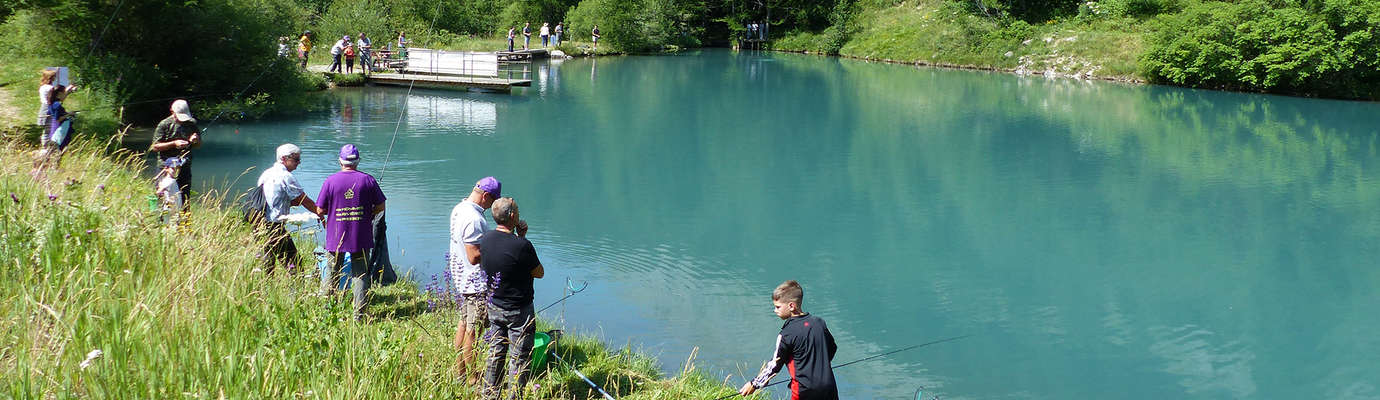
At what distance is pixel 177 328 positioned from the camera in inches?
174

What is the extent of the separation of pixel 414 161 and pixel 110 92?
499 centimetres

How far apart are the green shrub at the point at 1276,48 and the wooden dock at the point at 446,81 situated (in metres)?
21.6

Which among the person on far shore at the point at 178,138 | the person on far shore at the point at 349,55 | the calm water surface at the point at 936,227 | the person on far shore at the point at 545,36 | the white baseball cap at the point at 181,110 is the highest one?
the person on far shore at the point at 545,36

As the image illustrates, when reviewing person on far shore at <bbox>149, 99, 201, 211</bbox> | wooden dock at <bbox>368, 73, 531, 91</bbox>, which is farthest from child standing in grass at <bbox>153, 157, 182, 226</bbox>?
wooden dock at <bbox>368, 73, 531, 91</bbox>

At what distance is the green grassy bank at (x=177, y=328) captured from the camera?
3.88 metres

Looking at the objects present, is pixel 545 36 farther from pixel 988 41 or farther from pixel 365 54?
pixel 365 54

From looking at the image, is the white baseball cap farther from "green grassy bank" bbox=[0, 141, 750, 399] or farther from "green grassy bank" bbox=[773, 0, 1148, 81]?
"green grassy bank" bbox=[773, 0, 1148, 81]

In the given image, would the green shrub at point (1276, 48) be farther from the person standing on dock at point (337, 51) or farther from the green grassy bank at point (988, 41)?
the person standing on dock at point (337, 51)

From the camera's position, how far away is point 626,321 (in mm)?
8938

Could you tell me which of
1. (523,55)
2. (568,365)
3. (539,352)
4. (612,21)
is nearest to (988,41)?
(612,21)

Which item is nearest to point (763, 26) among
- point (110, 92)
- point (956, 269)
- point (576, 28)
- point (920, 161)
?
point (576, 28)

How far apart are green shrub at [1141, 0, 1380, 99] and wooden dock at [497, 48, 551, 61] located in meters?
22.2

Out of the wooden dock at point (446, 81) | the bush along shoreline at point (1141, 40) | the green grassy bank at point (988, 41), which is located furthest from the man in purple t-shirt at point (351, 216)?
the green grassy bank at point (988, 41)

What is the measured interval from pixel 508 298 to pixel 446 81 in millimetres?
22408
